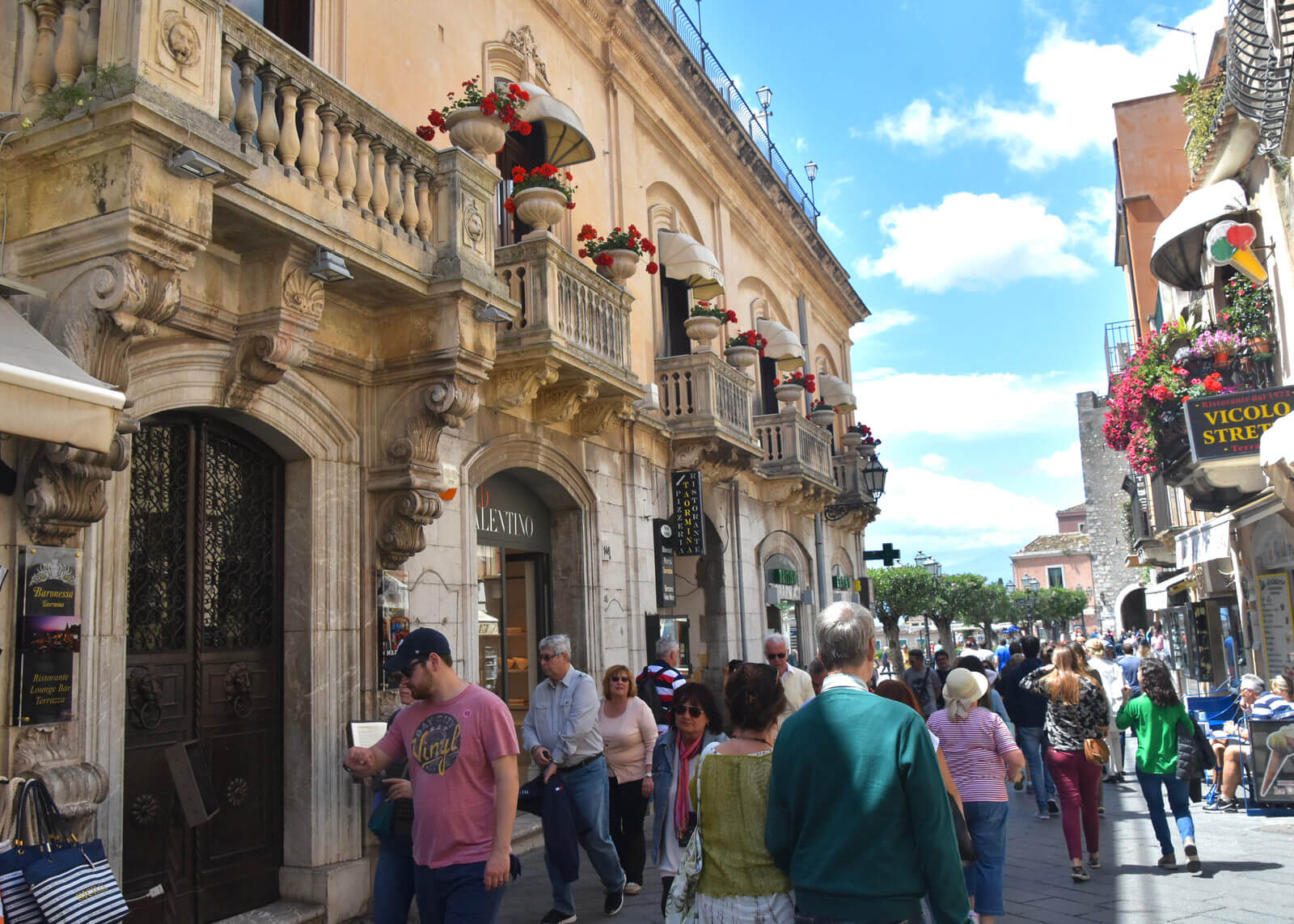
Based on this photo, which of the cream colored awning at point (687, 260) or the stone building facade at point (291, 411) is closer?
the stone building facade at point (291, 411)

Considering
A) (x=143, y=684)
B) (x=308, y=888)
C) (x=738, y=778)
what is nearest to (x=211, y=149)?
(x=143, y=684)

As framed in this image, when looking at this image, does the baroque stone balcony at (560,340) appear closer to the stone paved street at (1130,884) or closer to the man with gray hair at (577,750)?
the man with gray hair at (577,750)

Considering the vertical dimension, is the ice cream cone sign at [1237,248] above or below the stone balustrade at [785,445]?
above

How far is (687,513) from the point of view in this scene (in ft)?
44.1

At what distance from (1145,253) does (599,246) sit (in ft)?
60.2

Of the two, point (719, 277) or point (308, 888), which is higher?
point (719, 277)

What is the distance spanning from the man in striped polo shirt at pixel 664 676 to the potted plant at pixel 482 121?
14.9 feet

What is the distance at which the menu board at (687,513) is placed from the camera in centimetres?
1332

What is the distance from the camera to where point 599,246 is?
11195 mm

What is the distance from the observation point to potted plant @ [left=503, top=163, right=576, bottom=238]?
9.38 metres

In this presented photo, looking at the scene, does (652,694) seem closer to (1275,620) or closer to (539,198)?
(539,198)

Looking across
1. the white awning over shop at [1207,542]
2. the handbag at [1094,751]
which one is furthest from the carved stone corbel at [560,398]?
the white awning over shop at [1207,542]

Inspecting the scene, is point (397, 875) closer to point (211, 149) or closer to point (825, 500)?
point (211, 149)

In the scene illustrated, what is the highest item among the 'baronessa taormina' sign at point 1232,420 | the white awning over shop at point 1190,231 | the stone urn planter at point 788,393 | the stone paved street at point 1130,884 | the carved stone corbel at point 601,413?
the white awning over shop at point 1190,231
